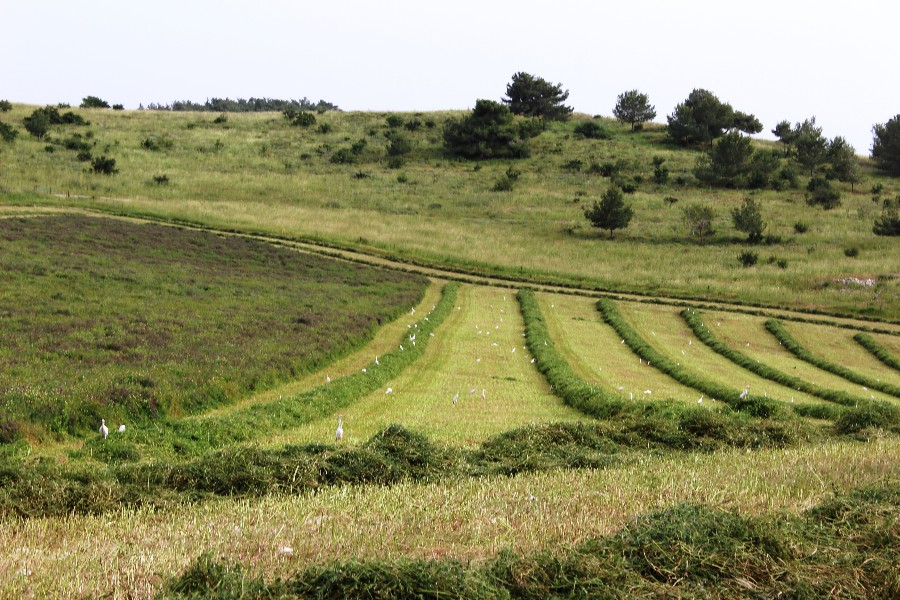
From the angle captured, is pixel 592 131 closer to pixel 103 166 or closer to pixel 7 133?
pixel 103 166

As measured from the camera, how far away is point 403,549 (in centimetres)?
800

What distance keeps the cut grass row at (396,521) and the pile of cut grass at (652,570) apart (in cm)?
19

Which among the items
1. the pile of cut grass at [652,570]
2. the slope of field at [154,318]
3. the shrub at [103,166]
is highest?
the shrub at [103,166]

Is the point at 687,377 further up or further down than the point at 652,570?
further down

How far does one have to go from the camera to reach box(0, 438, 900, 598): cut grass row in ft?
23.7

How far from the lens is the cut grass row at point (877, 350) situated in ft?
131

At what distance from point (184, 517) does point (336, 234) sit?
63585mm

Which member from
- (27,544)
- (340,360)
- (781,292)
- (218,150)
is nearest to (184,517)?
(27,544)

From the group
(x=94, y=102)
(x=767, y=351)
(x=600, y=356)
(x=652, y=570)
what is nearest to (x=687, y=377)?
(x=600, y=356)

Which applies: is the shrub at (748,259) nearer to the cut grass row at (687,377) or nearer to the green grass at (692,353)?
the green grass at (692,353)

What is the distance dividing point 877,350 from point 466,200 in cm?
5732

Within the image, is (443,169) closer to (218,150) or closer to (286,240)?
(218,150)

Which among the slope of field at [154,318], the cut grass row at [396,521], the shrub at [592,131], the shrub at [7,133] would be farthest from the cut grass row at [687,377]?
the shrub at [7,133]

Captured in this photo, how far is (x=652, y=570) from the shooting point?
283 inches
